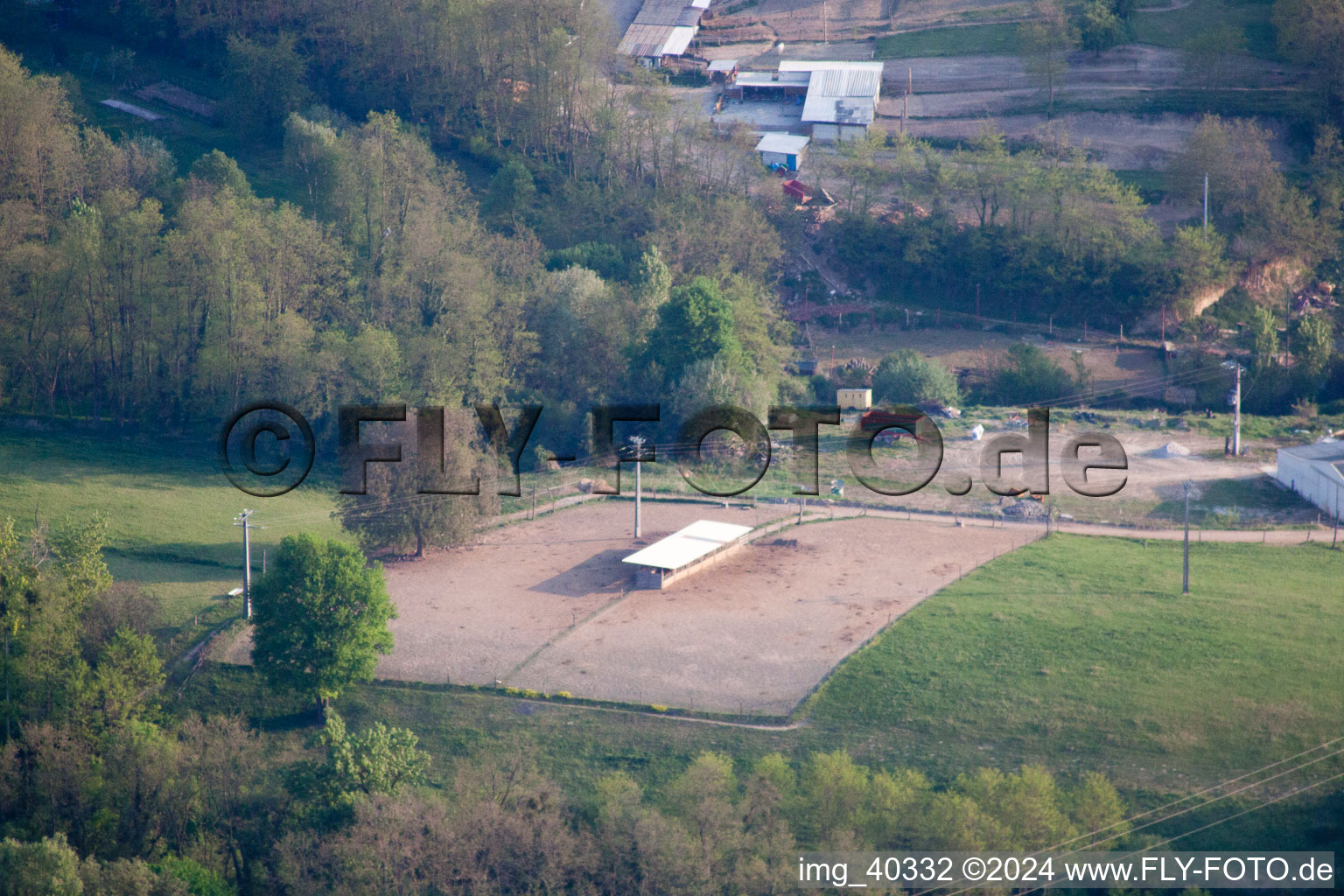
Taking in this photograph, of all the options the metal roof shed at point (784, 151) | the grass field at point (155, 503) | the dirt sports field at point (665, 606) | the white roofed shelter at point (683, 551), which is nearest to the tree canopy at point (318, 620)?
the dirt sports field at point (665, 606)

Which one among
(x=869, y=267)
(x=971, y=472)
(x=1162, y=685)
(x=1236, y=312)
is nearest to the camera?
(x=1162, y=685)

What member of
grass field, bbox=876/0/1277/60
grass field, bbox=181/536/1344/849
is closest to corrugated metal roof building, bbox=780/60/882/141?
grass field, bbox=876/0/1277/60

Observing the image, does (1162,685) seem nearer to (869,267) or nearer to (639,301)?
(639,301)

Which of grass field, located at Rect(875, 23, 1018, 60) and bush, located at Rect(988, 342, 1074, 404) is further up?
grass field, located at Rect(875, 23, 1018, 60)

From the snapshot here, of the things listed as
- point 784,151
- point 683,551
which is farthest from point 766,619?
point 784,151

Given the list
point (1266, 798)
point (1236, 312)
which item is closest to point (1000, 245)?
point (1236, 312)

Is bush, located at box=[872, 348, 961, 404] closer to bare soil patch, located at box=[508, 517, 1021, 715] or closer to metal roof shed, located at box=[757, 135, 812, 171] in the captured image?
bare soil patch, located at box=[508, 517, 1021, 715]
